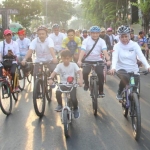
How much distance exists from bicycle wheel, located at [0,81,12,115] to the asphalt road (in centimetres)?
14

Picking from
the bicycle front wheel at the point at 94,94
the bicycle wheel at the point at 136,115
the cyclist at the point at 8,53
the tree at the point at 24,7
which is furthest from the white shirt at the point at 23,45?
the tree at the point at 24,7

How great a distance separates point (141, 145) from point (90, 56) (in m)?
2.89

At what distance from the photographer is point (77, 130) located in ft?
18.4

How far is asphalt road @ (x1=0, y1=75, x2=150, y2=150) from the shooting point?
4.89 m

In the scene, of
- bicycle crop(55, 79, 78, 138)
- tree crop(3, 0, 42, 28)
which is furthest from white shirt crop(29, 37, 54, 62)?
tree crop(3, 0, 42, 28)

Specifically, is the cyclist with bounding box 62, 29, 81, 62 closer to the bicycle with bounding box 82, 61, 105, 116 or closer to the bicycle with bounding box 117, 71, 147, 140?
the bicycle with bounding box 82, 61, 105, 116

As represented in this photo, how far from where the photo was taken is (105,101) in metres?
7.81

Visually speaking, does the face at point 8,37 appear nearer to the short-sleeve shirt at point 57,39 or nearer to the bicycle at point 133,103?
the short-sleeve shirt at point 57,39

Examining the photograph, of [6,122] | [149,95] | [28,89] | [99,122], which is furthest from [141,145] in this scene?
[28,89]

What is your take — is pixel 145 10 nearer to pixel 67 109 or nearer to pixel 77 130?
pixel 77 130

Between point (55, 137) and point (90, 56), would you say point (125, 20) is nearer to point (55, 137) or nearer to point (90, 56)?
point (90, 56)

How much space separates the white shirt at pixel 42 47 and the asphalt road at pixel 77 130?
1.22 m

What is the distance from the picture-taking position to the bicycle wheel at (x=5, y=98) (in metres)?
6.57

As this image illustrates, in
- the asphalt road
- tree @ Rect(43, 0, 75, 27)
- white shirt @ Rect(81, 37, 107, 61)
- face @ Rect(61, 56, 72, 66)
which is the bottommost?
the asphalt road
